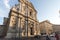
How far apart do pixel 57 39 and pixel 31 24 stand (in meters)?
22.3

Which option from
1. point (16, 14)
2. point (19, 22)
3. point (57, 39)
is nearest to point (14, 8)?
point (16, 14)

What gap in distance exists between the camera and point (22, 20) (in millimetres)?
26062

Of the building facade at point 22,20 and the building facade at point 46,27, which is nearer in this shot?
the building facade at point 22,20

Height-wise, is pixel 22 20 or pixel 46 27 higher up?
pixel 22 20

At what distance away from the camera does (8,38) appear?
2228 cm

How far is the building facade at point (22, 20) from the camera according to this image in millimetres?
23848

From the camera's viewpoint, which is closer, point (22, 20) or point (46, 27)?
point (22, 20)

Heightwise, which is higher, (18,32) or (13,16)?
(13,16)

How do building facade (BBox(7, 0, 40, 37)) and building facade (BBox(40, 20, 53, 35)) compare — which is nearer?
building facade (BBox(7, 0, 40, 37))

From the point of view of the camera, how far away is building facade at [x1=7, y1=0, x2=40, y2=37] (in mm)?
23848

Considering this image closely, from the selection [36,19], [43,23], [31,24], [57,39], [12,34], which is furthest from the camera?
[43,23]

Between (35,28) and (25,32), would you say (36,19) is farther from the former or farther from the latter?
(25,32)

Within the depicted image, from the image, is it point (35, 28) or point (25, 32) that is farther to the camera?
point (35, 28)

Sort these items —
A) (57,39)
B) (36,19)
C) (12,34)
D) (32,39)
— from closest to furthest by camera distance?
(57,39)
(32,39)
(12,34)
(36,19)
